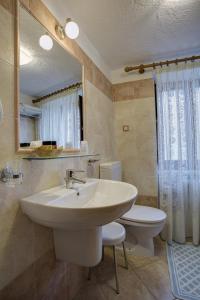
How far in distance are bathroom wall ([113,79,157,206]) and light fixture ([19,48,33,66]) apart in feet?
4.97

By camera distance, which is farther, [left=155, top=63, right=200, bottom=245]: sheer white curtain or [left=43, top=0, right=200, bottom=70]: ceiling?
[left=155, top=63, right=200, bottom=245]: sheer white curtain

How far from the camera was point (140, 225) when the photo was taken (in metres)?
1.62

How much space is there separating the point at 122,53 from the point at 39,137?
1.53 meters

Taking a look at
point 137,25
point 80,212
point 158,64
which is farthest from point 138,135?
point 80,212

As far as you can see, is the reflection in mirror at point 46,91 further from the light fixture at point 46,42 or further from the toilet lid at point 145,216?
the toilet lid at point 145,216

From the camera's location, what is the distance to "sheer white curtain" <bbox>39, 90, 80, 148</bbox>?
1.18 m

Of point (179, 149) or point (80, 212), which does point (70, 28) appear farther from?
point (179, 149)

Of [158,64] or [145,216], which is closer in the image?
[145,216]

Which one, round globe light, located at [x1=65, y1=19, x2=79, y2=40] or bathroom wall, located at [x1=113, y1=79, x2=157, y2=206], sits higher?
round globe light, located at [x1=65, y1=19, x2=79, y2=40]

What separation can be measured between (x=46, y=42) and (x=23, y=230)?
3.82 ft

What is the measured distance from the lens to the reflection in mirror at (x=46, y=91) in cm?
99

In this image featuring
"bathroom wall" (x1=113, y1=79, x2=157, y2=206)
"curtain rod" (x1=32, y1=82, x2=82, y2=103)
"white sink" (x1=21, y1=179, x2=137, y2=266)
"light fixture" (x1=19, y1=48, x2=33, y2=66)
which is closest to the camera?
"white sink" (x1=21, y1=179, x2=137, y2=266)

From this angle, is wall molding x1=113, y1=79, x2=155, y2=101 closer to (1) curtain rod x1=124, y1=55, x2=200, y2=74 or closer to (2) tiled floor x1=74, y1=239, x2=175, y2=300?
(1) curtain rod x1=124, y1=55, x2=200, y2=74

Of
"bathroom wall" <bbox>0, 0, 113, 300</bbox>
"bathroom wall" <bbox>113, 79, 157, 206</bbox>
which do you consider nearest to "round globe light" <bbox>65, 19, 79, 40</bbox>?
"bathroom wall" <bbox>0, 0, 113, 300</bbox>
